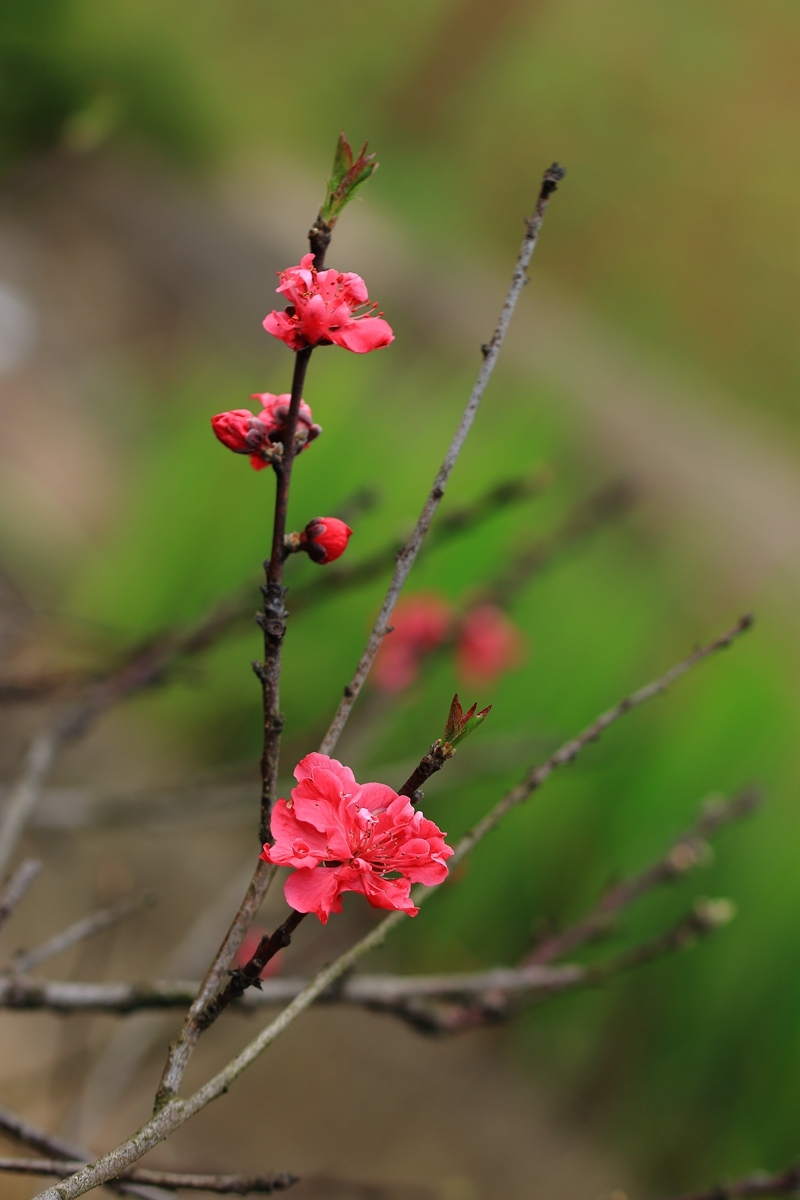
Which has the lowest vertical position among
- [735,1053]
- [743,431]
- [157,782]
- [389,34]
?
[735,1053]

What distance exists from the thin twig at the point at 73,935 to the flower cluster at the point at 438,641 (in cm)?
22

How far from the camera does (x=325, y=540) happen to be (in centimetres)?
15

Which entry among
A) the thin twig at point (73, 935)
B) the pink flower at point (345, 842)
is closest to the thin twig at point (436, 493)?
the pink flower at point (345, 842)

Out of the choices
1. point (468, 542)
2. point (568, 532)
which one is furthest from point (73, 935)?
point (468, 542)

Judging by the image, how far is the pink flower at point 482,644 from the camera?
0.49 metres

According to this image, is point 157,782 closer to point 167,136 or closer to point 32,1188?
point 32,1188

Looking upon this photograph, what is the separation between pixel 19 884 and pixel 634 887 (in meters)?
0.21

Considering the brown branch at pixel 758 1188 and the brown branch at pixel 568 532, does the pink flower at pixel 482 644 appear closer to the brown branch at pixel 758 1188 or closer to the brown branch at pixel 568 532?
the brown branch at pixel 568 532

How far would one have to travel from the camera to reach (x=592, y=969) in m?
0.30

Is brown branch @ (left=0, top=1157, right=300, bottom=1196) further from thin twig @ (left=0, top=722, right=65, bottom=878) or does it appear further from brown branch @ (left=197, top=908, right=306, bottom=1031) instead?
thin twig @ (left=0, top=722, right=65, bottom=878)

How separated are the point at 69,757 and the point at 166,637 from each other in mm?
370

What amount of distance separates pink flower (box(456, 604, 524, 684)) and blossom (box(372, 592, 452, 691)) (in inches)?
0.5

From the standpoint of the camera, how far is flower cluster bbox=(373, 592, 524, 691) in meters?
0.47

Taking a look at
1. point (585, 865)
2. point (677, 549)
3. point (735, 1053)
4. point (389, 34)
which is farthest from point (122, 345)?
point (735, 1053)
